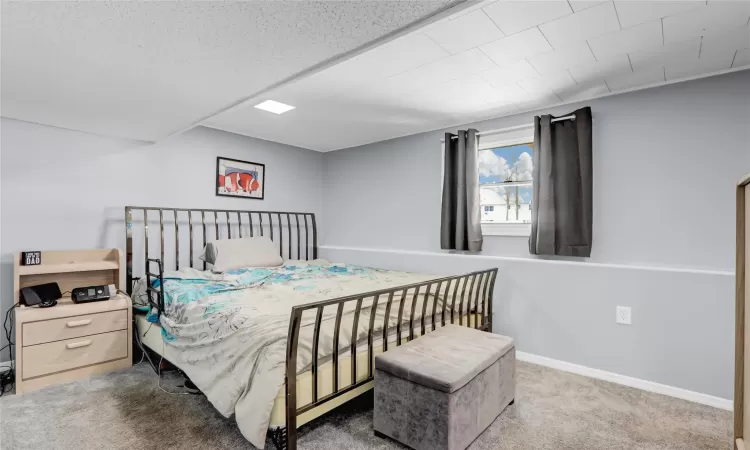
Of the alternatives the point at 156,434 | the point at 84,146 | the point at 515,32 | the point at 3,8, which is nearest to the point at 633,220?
the point at 515,32

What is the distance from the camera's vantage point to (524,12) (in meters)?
1.68

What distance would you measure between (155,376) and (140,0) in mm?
2369

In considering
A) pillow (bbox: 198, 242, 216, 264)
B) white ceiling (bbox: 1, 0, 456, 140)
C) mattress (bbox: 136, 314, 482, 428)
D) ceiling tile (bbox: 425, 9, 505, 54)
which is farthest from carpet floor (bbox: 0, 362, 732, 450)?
ceiling tile (bbox: 425, 9, 505, 54)

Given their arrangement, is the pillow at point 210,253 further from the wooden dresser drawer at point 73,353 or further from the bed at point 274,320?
the wooden dresser drawer at point 73,353

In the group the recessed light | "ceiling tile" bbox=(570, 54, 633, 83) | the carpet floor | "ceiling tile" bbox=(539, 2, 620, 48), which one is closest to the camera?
"ceiling tile" bbox=(539, 2, 620, 48)

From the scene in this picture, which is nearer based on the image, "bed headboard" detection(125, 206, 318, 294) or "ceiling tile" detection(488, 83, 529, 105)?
"ceiling tile" detection(488, 83, 529, 105)

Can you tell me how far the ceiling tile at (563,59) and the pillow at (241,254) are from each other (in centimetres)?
277

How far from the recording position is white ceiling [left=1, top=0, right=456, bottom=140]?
1.31 m

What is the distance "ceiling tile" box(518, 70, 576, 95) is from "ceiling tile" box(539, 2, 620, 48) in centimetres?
47

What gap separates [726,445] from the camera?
1817 millimetres

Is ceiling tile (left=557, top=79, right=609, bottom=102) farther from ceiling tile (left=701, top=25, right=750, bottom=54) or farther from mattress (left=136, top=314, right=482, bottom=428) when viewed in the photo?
mattress (left=136, top=314, right=482, bottom=428)

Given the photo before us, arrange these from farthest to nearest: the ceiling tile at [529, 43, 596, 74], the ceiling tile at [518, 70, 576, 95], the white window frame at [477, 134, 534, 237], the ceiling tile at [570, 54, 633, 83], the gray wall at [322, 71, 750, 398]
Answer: the white window frame at [477, 134, 534, 237]
the ceiling tile at [518, 70, 576, 95]
the gray wall at [322, 71, 750, 398]
the ceiling tile at [570, 54, 633, 83]
the ceiling tile at [529, 43, 596, 74]

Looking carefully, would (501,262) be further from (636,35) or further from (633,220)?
(636,35)

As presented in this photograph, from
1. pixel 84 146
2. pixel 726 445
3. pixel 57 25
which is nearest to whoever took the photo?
pixel 57 25
